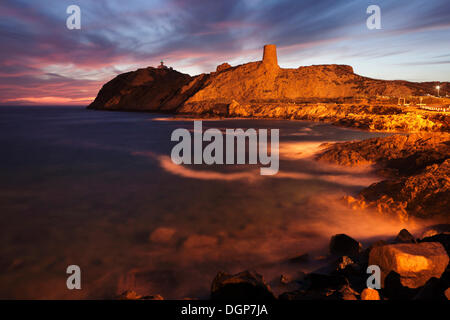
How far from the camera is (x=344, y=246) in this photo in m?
4.88

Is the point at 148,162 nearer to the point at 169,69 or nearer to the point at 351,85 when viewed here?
the point at 351,85

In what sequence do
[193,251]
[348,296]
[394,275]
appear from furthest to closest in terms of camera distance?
1. [193,251]
2. [394,275]
3. [348,296]

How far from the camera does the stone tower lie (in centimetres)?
8450

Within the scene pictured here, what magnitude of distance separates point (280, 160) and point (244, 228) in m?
9.61

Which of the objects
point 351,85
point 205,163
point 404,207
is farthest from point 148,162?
point 351,85

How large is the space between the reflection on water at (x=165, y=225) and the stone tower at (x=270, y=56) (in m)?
79.4

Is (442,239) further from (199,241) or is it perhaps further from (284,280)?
(199,241)

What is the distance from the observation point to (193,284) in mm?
4449

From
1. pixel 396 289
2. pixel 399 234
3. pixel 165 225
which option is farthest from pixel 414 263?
pixel 165 225

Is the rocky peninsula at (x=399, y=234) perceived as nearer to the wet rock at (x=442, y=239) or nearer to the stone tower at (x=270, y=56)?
the wet rock at (x=442, y=239)

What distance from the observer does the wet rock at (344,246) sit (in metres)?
4.76

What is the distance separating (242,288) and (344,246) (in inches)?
100

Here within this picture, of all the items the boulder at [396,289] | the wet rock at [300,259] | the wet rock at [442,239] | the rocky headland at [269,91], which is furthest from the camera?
the rocky headland at [269,91]

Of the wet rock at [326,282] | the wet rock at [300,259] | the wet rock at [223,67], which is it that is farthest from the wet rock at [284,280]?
the wet rock at [223,67]
